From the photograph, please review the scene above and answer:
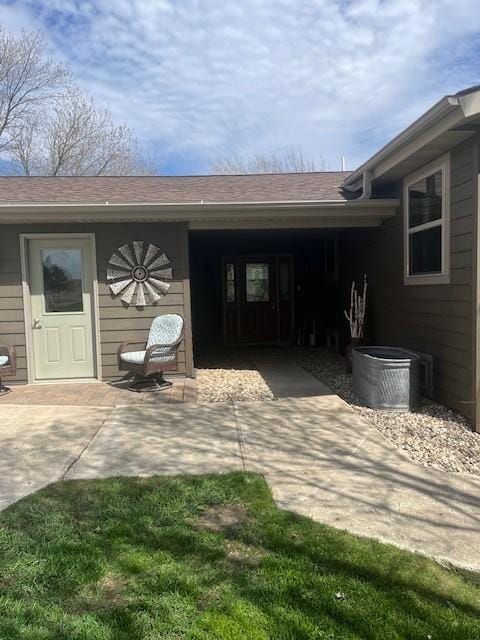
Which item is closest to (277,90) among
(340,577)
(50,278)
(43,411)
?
(50,278)

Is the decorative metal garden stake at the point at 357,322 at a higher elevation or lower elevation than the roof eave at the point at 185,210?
lower

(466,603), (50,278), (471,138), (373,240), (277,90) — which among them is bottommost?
(466,603)

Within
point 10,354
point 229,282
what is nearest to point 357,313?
point 229,282

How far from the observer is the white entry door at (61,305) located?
655cm

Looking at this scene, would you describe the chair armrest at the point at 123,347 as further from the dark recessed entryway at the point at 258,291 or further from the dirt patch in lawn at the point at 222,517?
the dark recessed entryway at the point at 258,291

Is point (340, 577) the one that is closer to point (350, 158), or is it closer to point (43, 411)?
point (43, 411)

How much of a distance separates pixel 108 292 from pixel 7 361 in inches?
60.2

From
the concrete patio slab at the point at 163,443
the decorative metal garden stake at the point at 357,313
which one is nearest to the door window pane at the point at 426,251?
the decorative metal garden stake at the point at 357,313

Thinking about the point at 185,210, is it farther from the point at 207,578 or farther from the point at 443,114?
the point at 207,578

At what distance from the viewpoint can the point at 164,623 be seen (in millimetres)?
1929

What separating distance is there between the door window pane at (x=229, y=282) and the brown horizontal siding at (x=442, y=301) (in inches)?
164

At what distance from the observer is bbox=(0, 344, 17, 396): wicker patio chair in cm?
596

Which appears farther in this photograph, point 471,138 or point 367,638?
point 471,138

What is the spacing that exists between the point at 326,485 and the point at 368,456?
683 millimetres
